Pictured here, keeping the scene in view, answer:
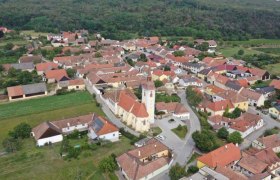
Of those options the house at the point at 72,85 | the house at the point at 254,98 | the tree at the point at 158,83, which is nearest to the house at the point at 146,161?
the tree at the point at 158,83

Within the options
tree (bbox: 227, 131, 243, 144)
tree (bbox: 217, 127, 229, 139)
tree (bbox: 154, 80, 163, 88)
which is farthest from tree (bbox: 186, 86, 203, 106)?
tree (bbox: 227, 131, 243, 144)

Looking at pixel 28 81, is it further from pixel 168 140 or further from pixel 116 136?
pixel 168 140

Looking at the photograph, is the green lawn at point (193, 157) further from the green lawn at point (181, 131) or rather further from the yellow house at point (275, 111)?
A: the yellow house at point (275, 111)

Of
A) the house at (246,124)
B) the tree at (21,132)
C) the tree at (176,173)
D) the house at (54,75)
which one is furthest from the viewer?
the house at (54,75)

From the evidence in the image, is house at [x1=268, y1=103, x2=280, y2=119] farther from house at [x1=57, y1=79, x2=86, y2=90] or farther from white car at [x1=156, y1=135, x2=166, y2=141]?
house at [x1=57, y1=79, x2=86, y2=90]

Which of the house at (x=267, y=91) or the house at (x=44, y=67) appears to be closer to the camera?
the house at (x=267, y=91)

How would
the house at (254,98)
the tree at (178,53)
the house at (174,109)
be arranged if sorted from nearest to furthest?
the house at (174,109) < the house at (254,98) < the tree at (178,53)
